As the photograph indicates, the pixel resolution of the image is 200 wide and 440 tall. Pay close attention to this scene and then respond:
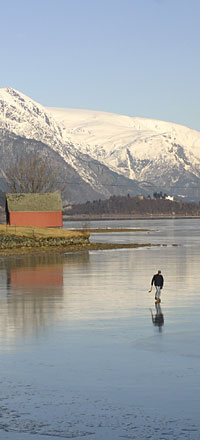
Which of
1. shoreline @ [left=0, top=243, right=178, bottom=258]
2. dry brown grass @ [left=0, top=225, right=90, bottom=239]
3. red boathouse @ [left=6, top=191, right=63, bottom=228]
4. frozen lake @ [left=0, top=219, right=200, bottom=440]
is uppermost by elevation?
red boathouse @ [left=6, top=191, right=63, bottom=228]

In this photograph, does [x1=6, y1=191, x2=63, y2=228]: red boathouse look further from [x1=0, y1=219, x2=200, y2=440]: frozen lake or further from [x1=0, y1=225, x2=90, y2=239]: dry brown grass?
[x1=0, y1=219, x2=200, y2=440]: frozen lake

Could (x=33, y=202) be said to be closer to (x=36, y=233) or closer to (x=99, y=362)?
(x=36, y=233)

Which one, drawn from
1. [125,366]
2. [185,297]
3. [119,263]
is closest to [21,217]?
[119,263]

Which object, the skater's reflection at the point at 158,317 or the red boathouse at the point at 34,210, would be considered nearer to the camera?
the skater's reflection at the point at 158,317

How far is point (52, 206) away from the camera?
13950 centimetres

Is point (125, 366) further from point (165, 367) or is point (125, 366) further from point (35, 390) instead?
point (35, 390)

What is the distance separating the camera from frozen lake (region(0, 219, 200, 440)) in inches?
521

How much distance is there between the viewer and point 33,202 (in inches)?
5418

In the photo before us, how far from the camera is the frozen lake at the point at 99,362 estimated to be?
13242 millimetres

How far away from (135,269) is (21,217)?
89.2 meters

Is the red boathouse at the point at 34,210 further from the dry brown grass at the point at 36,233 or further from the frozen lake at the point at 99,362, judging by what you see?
the frozen lake at the point at 99,362

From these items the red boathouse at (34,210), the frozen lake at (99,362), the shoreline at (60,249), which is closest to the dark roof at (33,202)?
the red boathouse at (34,210)

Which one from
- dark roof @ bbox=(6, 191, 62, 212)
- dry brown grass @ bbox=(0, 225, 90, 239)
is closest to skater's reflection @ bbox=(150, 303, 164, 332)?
dry brown grass @ bbox=(0, 225, 90, 239)

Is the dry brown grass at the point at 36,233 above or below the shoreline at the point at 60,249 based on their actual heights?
above
